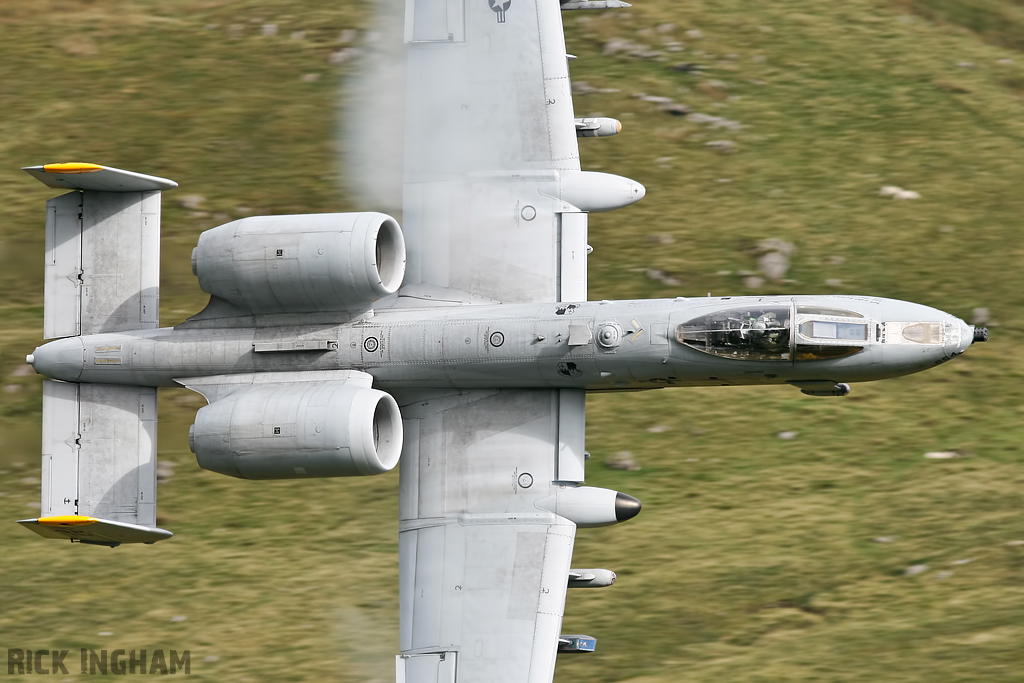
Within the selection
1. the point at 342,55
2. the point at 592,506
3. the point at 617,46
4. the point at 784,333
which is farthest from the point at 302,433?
the point at 617,46

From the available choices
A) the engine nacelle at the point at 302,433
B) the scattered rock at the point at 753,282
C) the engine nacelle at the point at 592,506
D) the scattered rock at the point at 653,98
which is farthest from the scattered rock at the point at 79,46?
the engine nacelle at the point at 592,506

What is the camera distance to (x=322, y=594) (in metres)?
19.6

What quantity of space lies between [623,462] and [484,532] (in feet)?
14.9

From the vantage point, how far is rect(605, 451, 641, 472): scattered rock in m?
21.2

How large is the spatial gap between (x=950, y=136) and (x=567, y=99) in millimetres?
11065

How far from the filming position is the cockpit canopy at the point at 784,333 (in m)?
16.0

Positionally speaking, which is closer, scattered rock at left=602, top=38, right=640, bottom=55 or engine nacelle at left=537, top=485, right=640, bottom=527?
engine nacelle at left=537, top=485, right=640, bottom=527

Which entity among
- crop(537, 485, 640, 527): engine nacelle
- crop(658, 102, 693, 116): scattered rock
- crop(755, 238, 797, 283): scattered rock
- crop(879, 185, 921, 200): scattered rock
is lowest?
crop(537, 485, 640, 527): engine nacelle

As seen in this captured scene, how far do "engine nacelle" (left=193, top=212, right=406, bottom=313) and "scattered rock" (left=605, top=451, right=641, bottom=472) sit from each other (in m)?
5.73

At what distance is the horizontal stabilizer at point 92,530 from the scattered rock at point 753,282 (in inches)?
450

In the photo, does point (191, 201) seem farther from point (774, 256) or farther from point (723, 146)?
point (774, 256)

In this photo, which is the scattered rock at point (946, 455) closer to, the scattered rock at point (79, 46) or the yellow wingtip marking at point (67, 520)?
the yellow wingtip marking at point (67, 520)

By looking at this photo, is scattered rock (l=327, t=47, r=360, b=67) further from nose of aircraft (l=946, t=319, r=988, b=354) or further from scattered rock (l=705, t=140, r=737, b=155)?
nose of aircraft (l=946, t=319, r=988, b=354)

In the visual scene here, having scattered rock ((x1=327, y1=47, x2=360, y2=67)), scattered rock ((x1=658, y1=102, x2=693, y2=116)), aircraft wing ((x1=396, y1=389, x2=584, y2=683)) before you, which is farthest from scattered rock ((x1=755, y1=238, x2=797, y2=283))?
scattered rock ((x1=327, y1=47, x2=360, y2=67))
